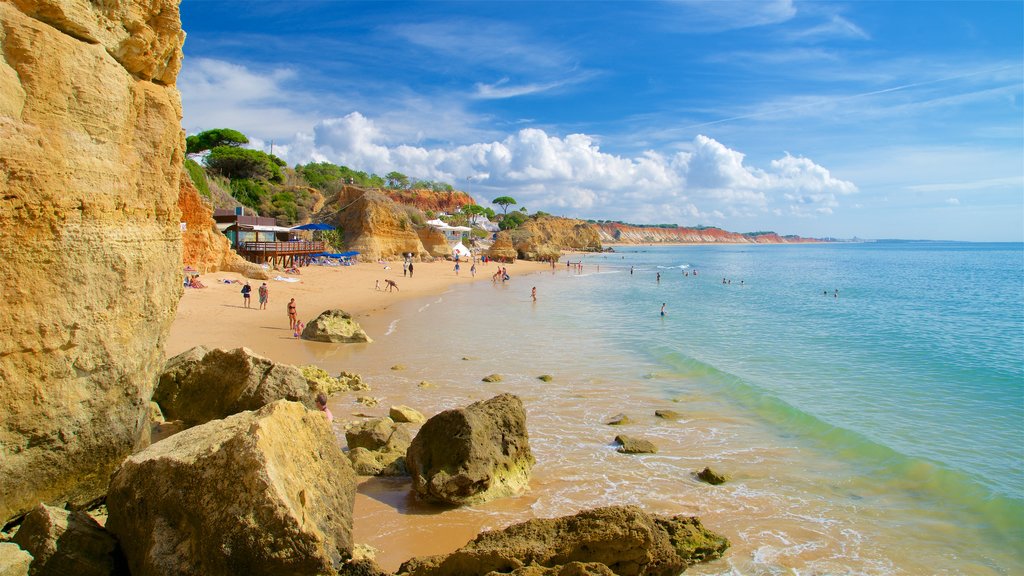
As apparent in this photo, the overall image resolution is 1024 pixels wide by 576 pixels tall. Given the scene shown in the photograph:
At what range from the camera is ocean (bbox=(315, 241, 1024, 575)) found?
737cm

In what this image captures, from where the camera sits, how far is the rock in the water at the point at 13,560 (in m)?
4.25

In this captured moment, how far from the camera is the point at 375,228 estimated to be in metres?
51.5

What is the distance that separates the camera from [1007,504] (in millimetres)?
8484

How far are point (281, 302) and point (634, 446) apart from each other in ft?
62.2

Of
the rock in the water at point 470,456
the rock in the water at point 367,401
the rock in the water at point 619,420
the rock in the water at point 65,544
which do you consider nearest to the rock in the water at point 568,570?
the rock in the water at point 470,456

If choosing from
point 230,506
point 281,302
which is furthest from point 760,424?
point 281,302

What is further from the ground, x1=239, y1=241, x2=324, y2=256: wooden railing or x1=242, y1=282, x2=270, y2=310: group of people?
x1=239, y1=241, x2=324, y2=256: wooden railing

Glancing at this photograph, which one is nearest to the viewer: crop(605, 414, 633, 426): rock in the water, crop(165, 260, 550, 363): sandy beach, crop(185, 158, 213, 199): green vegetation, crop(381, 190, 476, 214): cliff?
crop(605, 414, 633, 426): rock in the water

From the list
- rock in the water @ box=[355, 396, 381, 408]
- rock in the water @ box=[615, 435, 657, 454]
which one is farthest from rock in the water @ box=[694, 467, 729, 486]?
rock in the water @ box=[355, 396, 381, 408]

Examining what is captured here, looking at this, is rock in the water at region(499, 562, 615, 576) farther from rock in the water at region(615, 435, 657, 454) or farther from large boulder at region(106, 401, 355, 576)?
rock in the water at region(615, 435, 657, 454)

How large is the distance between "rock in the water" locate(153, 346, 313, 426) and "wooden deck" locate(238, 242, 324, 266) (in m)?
29.1

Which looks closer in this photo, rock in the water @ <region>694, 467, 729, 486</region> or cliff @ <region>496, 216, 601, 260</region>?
rock in the water @ <region>694, 467, 729, 486</region>

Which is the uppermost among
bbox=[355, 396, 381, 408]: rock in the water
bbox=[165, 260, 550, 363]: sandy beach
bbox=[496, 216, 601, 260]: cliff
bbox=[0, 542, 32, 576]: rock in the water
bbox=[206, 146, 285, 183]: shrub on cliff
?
bbox=[206, 146, 285, 183]: shrub on cliff

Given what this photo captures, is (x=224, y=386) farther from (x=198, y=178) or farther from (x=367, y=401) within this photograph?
(x=198, y=178)
